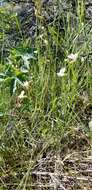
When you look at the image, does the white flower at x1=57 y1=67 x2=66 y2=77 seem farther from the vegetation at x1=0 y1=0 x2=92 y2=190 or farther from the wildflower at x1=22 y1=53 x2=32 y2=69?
the wildflower at x1=22 y1=53 x2=32 y2=69

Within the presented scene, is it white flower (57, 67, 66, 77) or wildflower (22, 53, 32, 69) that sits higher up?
wildflower (22, 53, 32, 69)

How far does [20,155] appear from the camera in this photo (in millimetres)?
1623

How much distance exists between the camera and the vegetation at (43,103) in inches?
63.8

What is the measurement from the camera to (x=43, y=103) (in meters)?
1.75

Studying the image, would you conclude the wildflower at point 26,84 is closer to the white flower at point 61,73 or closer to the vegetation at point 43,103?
the vegetation at point 43,103

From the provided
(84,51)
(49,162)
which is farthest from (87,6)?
(49,162)

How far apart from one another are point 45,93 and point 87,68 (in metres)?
0.19

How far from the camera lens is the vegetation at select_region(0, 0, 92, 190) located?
5.32 feet

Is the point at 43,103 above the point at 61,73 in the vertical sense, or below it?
below

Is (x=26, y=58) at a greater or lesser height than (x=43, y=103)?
greater

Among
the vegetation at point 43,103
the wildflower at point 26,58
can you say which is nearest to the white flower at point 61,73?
the vegetation at point 43,103

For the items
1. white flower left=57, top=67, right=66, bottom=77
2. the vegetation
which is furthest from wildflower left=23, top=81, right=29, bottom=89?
white flower left=57, top=67, right=66, bottom=77

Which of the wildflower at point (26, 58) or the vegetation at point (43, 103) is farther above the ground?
the wildflower at point (26, 58)

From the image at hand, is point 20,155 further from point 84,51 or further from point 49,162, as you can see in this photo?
point 84,51
